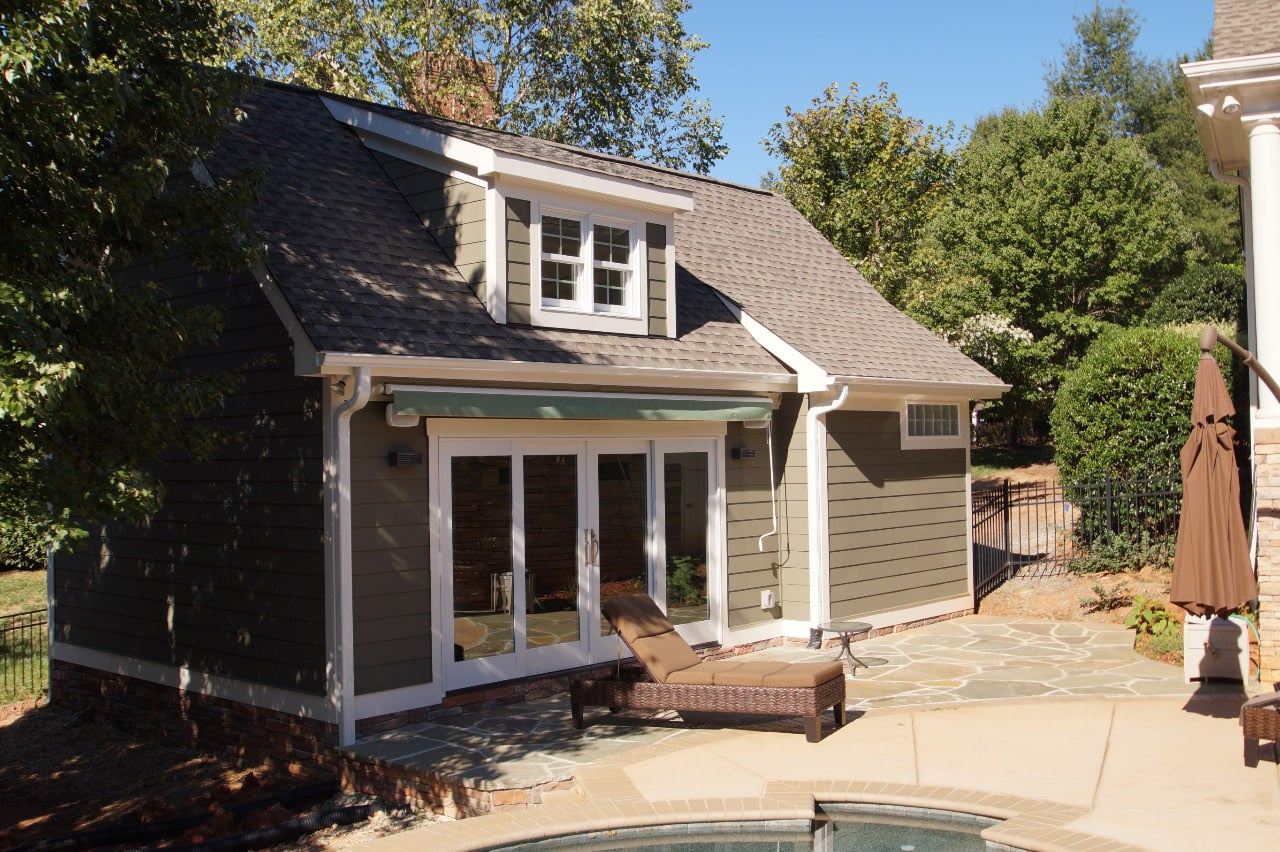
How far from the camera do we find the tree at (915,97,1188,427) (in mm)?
27453

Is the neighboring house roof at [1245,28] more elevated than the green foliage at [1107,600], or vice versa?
the neighboring house roof at [1245,28]

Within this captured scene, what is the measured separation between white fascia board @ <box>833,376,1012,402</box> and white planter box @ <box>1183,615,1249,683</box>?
437 cm

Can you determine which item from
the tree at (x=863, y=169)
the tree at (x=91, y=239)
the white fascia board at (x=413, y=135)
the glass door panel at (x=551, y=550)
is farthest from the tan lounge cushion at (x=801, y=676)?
the tree at (x=863, y=169)

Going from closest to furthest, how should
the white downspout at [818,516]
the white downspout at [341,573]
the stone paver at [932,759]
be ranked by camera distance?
the stone paver at [932,759]
the white downspout at [341,573]
the white downspout at [818,516]

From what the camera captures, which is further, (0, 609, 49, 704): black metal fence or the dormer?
(0, 609, 49, 704): black metal fence

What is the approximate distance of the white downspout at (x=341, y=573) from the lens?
8805mm

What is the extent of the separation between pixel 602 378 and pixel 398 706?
11.9 feet

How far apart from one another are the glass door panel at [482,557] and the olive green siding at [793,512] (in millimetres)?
4153

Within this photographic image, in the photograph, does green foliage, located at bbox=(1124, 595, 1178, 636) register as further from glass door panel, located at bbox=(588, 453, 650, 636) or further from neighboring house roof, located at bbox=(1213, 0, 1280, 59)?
neighboring house roof, located at bbox=(1213, 0, 1280, 59)

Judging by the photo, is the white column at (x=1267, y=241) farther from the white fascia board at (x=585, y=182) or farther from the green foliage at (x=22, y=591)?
the green foliage at (x=22, y=591)

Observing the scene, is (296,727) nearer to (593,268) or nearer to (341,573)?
(341,573)

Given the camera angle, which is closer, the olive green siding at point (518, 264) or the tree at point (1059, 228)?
the olive green siding at point (518, 264)

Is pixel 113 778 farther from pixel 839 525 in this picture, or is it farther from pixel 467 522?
pixel 839 525

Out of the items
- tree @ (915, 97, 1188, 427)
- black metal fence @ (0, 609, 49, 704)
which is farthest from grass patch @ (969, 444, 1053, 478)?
black metal fence @ (0, 609, 49, 704)
